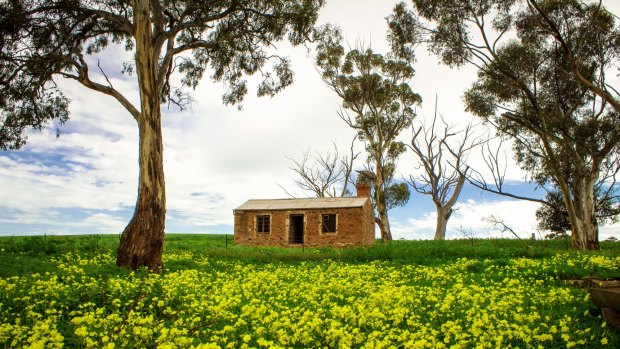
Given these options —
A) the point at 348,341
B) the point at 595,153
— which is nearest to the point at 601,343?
the point at 348,341

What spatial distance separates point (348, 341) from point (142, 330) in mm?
2552

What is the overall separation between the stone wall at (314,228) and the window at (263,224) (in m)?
0.25

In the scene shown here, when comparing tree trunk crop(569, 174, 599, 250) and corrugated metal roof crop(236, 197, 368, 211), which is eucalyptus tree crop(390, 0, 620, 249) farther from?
corrugated metal roof crop(236, 197, 368, 211)

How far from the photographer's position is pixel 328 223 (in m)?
30.5

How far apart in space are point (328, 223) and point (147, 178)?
17.8 metres

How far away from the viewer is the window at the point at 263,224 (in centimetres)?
3175

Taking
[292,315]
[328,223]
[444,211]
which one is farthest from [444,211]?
[292,315]

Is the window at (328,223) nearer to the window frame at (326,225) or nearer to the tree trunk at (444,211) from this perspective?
the window frame at (326,225)

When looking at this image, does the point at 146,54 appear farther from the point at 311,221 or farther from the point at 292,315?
the point at 311,221

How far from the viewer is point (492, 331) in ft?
20.6

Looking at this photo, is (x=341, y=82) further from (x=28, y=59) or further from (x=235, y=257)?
(x=28, y=59)

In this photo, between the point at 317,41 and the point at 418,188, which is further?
the point at 418,188

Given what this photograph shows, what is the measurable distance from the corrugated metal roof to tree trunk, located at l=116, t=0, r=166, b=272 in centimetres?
1679

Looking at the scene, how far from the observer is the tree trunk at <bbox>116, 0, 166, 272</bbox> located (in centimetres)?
1379
